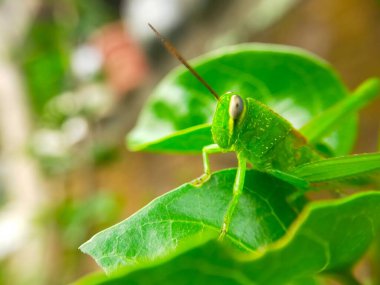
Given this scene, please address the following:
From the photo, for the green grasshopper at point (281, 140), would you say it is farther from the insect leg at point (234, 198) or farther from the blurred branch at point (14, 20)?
the blurred branch at point (14, 20)

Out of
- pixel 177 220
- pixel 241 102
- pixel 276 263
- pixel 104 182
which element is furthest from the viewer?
pixel 104 182

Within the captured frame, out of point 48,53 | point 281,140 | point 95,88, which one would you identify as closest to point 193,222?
point 281,140

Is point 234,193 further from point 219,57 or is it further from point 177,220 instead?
point 219,57

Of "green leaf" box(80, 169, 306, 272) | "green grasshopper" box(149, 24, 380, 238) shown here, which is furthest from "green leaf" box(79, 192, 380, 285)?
"green grasshopper" box(149, 24, 380, 238)

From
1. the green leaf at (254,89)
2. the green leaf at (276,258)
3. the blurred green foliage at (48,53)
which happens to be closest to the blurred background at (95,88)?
the blurred green foliage at (48,53)

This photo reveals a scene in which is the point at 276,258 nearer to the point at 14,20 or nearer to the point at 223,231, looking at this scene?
the point at 223,231

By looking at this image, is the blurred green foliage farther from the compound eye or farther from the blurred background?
the compound eye

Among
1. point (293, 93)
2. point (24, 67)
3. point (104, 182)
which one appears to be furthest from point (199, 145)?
point (104, 182)
